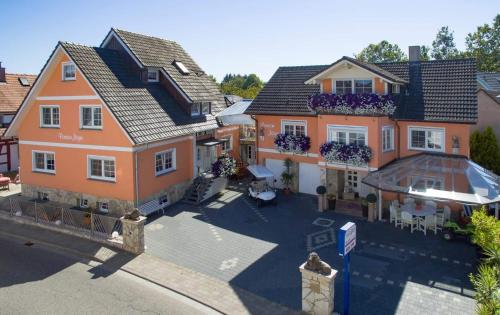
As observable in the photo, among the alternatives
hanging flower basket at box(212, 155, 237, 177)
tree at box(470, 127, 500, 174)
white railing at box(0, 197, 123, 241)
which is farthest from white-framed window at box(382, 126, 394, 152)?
white railing at box(0, 197, 123, 241)

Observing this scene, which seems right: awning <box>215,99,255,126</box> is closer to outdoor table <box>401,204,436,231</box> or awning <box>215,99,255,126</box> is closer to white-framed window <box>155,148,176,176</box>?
white-framed window <box>155,148,176,176</box>

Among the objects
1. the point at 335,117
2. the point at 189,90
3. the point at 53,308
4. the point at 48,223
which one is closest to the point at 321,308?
the point at 53,308

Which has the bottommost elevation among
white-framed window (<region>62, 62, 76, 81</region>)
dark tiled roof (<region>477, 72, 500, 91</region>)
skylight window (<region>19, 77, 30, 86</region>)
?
white-framed window (<region>62, 62, 76, 81</region>)

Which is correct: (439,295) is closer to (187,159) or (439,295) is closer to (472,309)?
(472,309)

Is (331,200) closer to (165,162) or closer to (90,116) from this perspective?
(165,162)

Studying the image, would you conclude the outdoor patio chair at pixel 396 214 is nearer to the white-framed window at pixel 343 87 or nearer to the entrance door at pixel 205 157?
the white-framed window at pixel 343 87

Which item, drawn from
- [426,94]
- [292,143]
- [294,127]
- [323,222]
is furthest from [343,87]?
[323,222]
